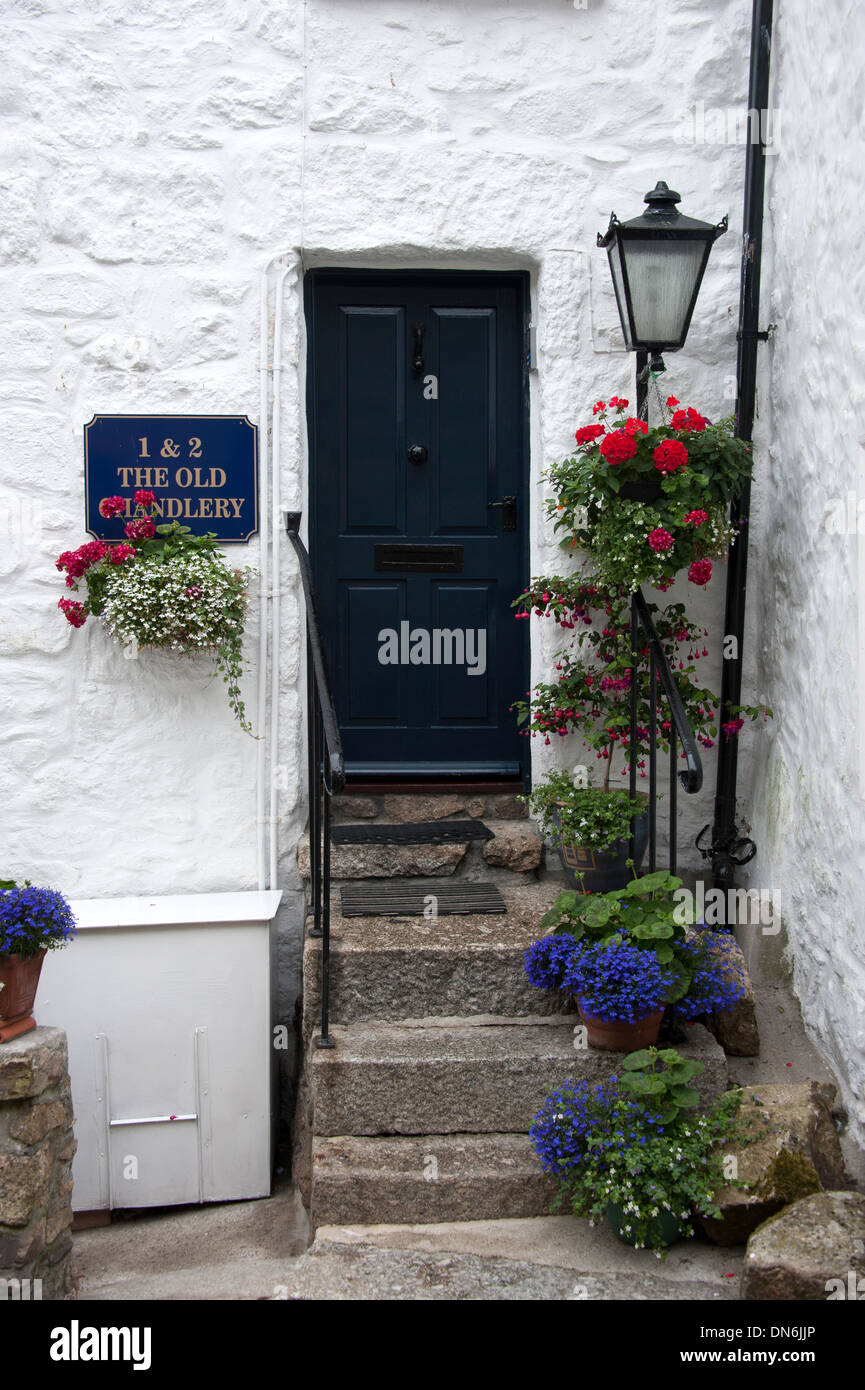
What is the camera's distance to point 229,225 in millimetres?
4168

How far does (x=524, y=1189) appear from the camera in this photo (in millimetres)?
3143

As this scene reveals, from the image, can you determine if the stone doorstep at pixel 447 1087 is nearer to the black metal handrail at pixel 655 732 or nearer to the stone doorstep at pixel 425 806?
the black metal handrail at pixel 655 732

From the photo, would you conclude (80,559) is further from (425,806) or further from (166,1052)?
(166,1052)

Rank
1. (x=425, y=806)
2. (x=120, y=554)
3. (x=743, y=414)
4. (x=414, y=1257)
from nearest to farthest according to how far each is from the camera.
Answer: (x=414, y=1257) → (x=120, y=554) → (x=743, y=414) → (x=425, y=806)

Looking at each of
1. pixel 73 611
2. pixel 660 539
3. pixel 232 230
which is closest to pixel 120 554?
pixel 73 611

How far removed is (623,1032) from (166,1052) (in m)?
1.49

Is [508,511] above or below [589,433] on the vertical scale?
below

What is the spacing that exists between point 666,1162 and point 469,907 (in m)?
1.22

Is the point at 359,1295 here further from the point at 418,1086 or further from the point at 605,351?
the point at 605,351

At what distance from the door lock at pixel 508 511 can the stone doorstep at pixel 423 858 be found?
45.6 inches

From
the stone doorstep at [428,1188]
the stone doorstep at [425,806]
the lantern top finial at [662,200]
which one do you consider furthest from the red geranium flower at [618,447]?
the stone doorstep at [428,1188]

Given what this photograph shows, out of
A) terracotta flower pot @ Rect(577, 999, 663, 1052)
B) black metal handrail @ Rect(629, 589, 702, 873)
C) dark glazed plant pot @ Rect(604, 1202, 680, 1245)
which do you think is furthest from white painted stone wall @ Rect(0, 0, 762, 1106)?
dark glazed plant pot @ Rect(604, 1202, 680, 1245)

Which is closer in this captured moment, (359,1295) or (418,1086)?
(359,1295)
